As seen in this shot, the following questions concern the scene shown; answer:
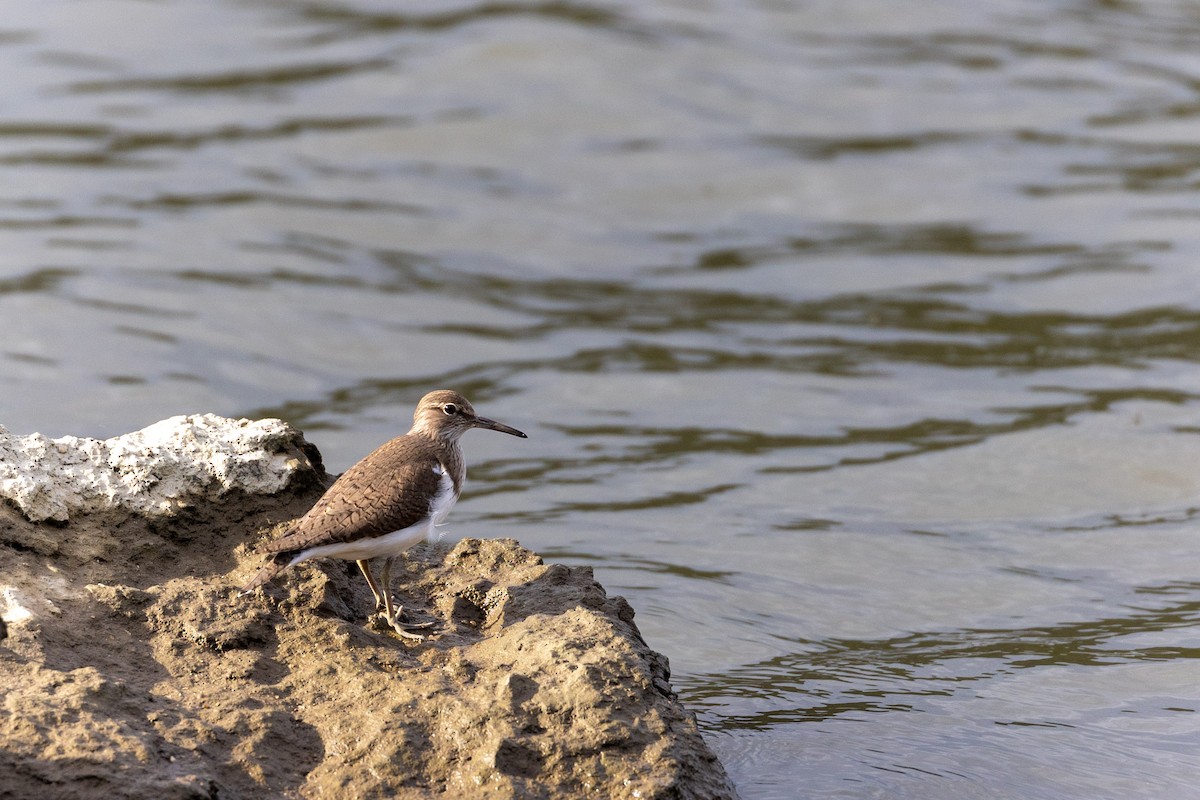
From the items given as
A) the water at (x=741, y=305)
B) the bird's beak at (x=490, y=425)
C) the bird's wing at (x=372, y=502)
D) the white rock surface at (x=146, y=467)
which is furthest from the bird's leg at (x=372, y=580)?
the water at (x=741, y=305)

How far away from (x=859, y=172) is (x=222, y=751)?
50.7ft

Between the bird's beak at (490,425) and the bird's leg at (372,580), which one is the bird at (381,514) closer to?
the bird's leg at (372,580)

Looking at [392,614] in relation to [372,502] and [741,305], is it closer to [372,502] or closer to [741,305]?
[372,502]

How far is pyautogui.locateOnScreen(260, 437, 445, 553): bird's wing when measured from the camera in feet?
19.1

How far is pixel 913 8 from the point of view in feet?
77.0

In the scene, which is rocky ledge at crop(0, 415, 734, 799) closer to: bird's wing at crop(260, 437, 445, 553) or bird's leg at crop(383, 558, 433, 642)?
bird's leg at crop(383, 558, 433, 642)

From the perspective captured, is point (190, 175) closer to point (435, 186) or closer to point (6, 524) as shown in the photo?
point (435, 186)

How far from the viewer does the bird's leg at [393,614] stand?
6.02 meters

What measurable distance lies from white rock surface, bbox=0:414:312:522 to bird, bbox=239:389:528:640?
0.35m

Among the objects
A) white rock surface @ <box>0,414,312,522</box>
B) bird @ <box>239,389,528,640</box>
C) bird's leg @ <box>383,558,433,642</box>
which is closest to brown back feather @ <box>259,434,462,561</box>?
bird @ <box>239,389,528,640</box>

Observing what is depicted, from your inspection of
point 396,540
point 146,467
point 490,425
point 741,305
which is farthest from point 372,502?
point 741,305

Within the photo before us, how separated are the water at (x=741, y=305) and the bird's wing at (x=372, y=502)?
6.74 ft

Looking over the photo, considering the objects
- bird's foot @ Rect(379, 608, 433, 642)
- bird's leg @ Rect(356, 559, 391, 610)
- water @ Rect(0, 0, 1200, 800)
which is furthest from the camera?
water @ Rect(0, 0, 1200, 800)

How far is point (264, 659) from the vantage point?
18.8 feet
